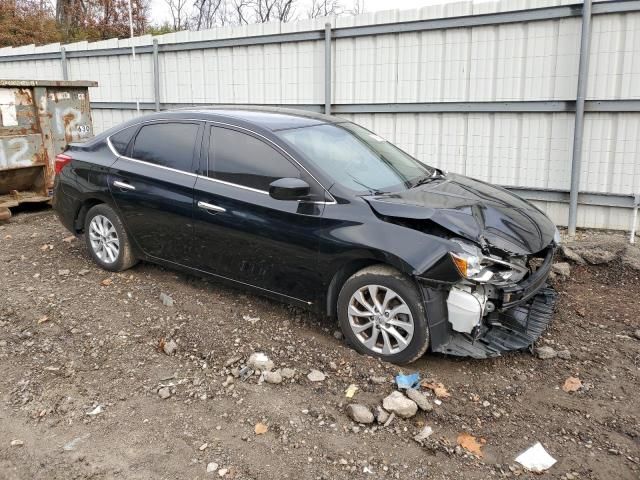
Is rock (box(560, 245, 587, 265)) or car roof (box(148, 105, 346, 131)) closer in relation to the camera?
car roof (box(148, 105, 346, 131))

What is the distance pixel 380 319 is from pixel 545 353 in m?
1.25

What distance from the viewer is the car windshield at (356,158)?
4.33 meters

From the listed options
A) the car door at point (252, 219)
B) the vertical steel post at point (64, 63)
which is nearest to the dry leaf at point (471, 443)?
the car door at point (252, 219)

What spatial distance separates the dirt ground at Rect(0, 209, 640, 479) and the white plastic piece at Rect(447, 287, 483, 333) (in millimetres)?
394

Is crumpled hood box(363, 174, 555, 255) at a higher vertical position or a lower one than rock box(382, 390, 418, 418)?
higher

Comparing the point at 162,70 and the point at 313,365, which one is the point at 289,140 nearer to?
the point at 313,365

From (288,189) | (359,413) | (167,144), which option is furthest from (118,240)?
(359,413)

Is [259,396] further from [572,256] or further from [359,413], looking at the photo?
[572,256]

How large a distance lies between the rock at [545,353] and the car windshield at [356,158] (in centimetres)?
156

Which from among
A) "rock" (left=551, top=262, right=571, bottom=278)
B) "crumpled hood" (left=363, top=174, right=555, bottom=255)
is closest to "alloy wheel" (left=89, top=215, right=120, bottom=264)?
"crumpled hood" (left=363, top=174, right=555, bottom=255)

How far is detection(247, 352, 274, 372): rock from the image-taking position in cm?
381

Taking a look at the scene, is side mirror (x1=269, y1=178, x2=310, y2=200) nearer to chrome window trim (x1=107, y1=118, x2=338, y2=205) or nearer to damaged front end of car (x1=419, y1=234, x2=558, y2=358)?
chrome window trim (x1=107, y1=118, x2=338, y2=205)

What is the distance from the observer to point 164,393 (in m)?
3.54

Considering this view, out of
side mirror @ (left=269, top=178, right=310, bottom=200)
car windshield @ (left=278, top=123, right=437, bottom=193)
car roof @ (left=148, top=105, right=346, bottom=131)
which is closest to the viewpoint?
side mirror @ (left=269, top=178, right=310, bottom=200)
